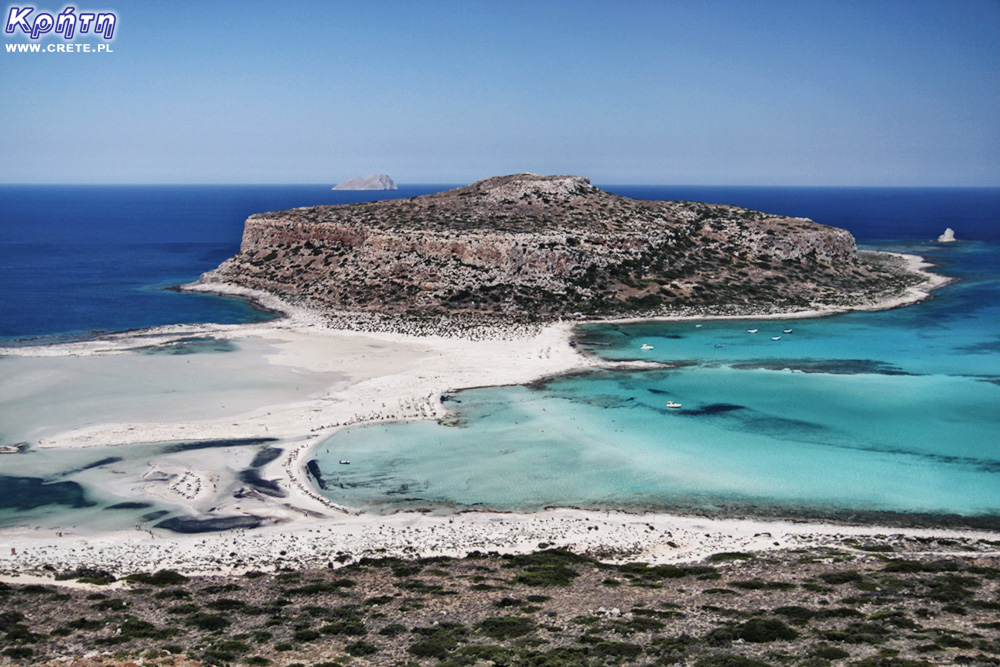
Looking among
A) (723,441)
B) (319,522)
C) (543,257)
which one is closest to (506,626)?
(319,522)

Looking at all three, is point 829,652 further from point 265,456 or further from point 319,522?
point 265,456

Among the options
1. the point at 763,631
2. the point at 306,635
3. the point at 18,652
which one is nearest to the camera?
the point at 18,652

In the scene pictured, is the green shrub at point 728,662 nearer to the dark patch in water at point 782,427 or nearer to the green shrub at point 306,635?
the green shrub at point 306,635

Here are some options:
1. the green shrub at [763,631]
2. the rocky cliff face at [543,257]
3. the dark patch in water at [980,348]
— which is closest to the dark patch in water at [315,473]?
the green shrub at [763,631]

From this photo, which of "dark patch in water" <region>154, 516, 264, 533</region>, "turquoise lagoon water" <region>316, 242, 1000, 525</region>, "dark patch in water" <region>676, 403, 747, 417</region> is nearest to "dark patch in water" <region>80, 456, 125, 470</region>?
"dark patch in water" <region>154, 516, 264, 533</region>

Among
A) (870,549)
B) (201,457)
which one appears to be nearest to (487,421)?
(201,457)

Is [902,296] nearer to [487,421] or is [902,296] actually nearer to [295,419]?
[487,421]
